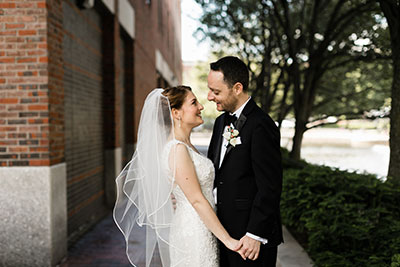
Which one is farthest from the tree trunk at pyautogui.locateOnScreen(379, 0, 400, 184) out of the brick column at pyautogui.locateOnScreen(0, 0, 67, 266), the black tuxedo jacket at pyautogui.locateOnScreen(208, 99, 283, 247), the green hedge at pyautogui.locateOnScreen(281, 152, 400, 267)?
the brick column at pyautogui.locateOnScreen(0, 0, 67, 266)

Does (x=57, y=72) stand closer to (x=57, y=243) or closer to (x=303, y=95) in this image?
(x=57, y=243)

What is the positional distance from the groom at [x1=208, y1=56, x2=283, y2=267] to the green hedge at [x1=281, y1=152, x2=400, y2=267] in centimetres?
150

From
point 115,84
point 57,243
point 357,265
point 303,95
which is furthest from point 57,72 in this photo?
point 303,95

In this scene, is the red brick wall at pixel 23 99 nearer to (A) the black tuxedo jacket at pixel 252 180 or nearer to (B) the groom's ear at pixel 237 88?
(A) the black tuxedo jacket at pixel 252 180

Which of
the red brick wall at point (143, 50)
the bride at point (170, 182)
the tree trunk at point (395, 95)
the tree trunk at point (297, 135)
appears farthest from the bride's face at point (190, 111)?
the red brick wall at point (143, 50)

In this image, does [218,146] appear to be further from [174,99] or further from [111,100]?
[111,100]

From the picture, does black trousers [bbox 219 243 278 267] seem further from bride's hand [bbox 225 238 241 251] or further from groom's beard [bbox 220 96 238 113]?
groom's beard [bbox 220 96 238 113]

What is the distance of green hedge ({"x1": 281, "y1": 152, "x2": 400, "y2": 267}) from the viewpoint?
4219mm

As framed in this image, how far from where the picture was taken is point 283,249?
5457mm

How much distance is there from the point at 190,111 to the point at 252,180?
750 millimetres

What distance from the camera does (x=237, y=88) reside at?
114 inches

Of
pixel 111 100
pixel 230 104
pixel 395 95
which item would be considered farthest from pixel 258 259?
pixel 111 100

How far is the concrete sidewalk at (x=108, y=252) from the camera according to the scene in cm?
508

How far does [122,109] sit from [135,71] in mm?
1294
